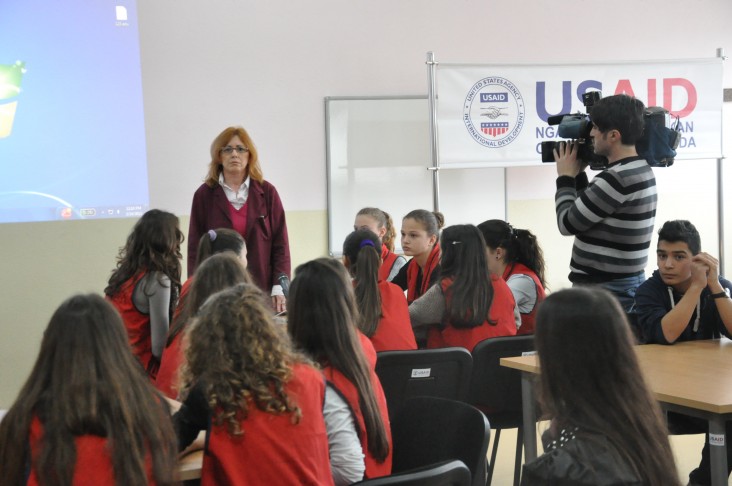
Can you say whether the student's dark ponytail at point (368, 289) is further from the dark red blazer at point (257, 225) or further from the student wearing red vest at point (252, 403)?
the student wearing red vest at point (252, 403)

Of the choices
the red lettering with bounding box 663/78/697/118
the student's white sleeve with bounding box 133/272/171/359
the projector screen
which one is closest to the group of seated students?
the student's white sleeve with bounding box 133/272/171/359

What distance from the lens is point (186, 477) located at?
5.94 feet

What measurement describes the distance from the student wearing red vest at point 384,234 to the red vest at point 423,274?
0.52 feet

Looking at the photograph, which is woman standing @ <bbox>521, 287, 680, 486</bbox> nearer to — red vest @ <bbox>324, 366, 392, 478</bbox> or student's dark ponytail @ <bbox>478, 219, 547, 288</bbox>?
red vest @ <bbox>324, 366, 392, 478</bbox>

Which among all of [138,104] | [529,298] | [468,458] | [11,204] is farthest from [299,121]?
[468,458]

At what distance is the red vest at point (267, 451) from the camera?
1.66 metres

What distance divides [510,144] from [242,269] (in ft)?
10.6

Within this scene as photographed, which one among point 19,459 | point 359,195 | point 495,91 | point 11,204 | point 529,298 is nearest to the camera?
point 19,459

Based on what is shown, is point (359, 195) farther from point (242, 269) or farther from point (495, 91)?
point (242, 269)

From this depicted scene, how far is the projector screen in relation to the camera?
496cm

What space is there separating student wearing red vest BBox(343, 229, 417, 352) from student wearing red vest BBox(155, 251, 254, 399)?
555mm

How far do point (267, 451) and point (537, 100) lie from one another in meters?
4.31

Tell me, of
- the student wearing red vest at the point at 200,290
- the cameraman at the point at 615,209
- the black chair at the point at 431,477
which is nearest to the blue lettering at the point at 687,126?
the cameraman at the point at 615,209

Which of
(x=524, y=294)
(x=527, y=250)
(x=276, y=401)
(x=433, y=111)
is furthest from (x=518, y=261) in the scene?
(x=276, y=401)
